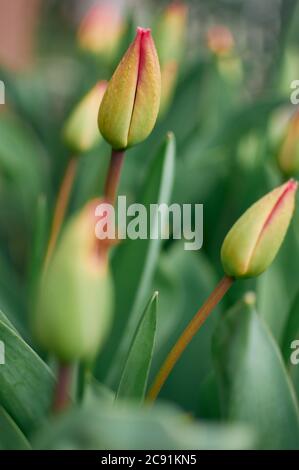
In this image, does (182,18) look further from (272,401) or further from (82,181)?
(272,401)

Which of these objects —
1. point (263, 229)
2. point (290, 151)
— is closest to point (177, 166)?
point (290, 151)

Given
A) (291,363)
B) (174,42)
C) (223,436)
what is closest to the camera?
(223,436)

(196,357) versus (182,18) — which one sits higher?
(182,18)

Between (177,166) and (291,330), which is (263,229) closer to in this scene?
(291,330)

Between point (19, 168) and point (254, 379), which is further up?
point (19, 168)

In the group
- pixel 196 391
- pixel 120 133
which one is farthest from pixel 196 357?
pixel 120 133

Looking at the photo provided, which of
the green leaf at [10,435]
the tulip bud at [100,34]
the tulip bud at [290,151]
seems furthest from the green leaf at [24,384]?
the tulip bud at [100,34]
